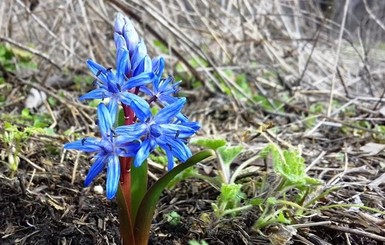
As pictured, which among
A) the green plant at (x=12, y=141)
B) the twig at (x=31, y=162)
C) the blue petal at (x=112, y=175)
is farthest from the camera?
the twig at (x=31, y=162)

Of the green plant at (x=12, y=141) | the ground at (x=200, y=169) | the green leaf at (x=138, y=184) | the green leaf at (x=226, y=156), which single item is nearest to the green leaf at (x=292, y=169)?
the ground at (x=200, y=169)

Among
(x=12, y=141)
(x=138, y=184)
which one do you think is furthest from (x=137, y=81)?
(x=12, y=141)

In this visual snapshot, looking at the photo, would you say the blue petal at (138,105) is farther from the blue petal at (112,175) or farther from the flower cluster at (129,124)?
the blue petal at (112,175)

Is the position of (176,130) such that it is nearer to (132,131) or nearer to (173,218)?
(132,131)

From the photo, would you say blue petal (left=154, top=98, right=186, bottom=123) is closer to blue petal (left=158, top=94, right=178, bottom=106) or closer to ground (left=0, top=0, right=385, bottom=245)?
blue petal (left=158, top=94, right=178, bottom=106)

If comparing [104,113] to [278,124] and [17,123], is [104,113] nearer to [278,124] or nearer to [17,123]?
[17,123]

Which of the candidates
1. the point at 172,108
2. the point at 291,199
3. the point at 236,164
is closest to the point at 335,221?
the point at 291,199

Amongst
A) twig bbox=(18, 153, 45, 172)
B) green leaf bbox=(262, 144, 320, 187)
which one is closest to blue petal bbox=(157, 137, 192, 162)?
green leaf bbox=(262, 144, 320, 187)
